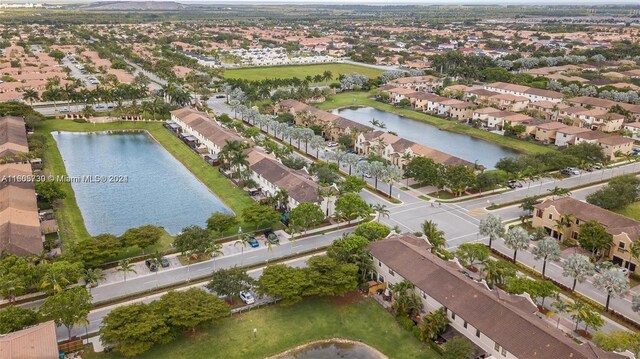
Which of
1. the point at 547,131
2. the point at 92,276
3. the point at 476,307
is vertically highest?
the point at 476,307

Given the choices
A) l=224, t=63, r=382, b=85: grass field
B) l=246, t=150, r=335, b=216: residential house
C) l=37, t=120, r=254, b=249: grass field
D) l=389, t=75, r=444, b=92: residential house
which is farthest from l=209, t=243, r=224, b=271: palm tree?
l=224, t=63, r=382, b=85: grass field

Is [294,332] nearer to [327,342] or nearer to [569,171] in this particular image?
[327,342]

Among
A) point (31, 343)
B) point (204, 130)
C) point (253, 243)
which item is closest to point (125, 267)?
point (31, 343)

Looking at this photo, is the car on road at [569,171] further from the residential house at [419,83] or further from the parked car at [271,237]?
the residential house at [419,83]

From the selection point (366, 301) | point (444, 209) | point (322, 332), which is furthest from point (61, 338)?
point (444, 209)

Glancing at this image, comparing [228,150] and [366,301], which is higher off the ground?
[228,150]

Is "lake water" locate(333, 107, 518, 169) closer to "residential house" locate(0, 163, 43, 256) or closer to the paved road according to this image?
the paved road

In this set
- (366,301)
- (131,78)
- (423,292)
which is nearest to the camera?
(423,292)

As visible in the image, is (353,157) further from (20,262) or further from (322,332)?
(20,262)

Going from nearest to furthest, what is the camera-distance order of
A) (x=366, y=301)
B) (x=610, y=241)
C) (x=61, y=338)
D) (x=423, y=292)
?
(x=61, y=338) < (x=423, y=292) < (x=366, y=301) < (x=610, y=241)
